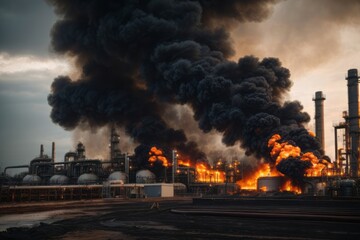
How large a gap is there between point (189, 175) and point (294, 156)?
43.9 m

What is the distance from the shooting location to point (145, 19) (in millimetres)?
95375

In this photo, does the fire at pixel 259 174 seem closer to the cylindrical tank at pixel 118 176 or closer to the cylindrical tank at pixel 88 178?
the cylindrical tank at pixel 118 176

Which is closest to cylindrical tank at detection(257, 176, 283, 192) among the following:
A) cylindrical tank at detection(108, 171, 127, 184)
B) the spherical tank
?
the spherical tank

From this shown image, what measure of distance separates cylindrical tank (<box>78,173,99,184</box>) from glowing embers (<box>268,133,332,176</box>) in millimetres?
60518

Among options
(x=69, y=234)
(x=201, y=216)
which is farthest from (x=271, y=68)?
(x=69, y=234)

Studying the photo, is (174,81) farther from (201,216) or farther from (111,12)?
(201,216)

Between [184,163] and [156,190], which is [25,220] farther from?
[184,163]

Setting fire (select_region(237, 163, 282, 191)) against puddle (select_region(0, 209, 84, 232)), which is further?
fire (select_region(237, 163, 282, 191))

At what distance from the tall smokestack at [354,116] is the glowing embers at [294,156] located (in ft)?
68.5

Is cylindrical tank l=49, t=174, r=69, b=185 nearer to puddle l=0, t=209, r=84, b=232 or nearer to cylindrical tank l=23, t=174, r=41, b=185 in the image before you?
cylindrical tank l=23, t=174, r=41, b=185

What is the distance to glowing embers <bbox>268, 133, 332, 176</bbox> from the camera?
72062mm

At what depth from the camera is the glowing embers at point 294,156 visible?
72.1 m

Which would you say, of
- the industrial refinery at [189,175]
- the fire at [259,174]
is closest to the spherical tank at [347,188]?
the industrial refinery at [189,175]

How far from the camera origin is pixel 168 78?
302ft
